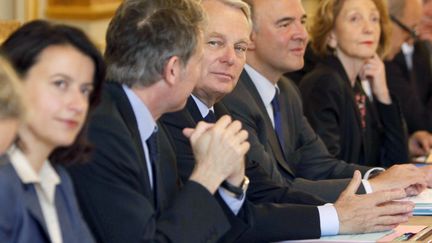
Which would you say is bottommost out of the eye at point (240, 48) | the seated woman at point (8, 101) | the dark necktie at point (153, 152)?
the dark necktie at point (153, 152)

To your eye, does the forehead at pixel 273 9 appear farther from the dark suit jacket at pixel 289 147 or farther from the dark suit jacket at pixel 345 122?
the dark suit jacket at pixel 345 122

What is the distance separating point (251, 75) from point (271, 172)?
54 cm

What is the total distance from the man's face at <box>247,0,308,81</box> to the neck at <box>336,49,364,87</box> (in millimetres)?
751

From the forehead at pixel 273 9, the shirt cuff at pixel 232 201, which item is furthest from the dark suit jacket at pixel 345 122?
the shirt cuff at pixel 232 201

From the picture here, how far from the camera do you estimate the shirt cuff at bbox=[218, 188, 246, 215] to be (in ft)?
9.44

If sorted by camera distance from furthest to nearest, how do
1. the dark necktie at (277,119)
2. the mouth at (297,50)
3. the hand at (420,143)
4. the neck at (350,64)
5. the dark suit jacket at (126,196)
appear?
the hand at (420,143)
the neck at (350,64)
the mouth at (297,50)
the dark necktie at (277,119)
the dark suit jacket at (126,196)

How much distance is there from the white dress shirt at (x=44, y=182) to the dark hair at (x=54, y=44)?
77mm

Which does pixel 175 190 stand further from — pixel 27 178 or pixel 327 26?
pixel 327 26

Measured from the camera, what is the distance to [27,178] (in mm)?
2299

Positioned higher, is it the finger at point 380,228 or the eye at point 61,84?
the eye at point 61,84

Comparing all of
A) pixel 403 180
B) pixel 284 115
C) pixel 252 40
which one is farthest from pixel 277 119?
pixel 403 180

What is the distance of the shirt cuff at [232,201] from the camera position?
9.44ft

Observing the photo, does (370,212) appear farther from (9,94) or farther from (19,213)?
(9,94)

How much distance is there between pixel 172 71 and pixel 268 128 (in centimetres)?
125
